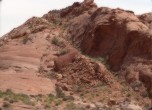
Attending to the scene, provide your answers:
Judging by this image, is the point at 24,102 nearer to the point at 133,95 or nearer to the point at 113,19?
the point at 133,95

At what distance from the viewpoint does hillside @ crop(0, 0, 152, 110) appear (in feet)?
112

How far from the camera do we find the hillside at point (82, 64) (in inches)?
1348

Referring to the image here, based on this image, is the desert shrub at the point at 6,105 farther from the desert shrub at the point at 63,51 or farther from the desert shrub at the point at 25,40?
the desert shrub at the point at 25,40

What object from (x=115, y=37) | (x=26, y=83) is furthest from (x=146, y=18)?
(x=26, y=83)

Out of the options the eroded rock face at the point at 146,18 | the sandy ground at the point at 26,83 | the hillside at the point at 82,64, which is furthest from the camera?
the eroded rock face at the point at 146,18

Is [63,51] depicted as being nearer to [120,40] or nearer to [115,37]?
[115,37]

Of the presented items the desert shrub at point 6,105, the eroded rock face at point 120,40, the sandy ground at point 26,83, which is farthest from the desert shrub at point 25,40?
the desert shrub at point 6,105

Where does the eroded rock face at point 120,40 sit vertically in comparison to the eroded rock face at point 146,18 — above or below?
below

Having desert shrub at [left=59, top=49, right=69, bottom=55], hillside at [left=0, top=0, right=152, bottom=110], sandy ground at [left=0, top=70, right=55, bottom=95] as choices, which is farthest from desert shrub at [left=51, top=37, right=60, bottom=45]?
sandy ground at [left=0, top=70, right=55, bottom=95]

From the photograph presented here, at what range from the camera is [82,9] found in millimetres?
48625

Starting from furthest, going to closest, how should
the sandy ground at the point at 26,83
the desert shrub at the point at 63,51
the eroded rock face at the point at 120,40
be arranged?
the desert shrub at the point at 63,51
the eroded rock face at the point at 120,40
the sandy ground at the point at 26,83

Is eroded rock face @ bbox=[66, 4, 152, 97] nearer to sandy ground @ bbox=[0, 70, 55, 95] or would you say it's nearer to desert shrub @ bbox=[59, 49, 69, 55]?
desert shrub @ bbox=[59, 49, 69, 55]

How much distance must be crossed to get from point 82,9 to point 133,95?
15.0 m

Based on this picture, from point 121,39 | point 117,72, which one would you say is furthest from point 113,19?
point 117,72
